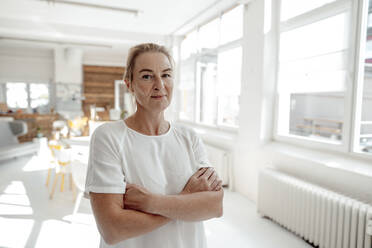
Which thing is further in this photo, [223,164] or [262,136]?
[223,164]

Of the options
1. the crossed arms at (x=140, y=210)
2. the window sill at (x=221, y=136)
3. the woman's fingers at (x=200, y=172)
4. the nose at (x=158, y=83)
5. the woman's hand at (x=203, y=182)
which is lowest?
the window sill at (x=221, y=136)

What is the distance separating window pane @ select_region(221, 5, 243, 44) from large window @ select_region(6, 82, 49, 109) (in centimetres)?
754

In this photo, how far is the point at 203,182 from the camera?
106cm

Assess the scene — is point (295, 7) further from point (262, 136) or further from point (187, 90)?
point (187, 90)

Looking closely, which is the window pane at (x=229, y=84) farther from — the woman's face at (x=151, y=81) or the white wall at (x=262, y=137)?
the woman's face at (x=151, y=81)

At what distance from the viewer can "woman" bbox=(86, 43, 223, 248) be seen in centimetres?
91

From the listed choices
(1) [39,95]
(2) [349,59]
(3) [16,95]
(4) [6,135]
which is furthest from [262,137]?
(3) [16,95]

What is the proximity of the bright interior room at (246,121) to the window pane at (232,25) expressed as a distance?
25mm

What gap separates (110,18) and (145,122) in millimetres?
5255

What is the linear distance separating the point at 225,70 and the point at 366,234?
11.8 ft

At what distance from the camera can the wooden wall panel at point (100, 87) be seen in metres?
9.90

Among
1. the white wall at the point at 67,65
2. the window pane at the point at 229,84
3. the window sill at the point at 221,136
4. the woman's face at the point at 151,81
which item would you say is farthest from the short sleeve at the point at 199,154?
the white wall at the point at 67,65

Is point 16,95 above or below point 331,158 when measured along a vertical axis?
above

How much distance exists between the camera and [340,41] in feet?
8.99
